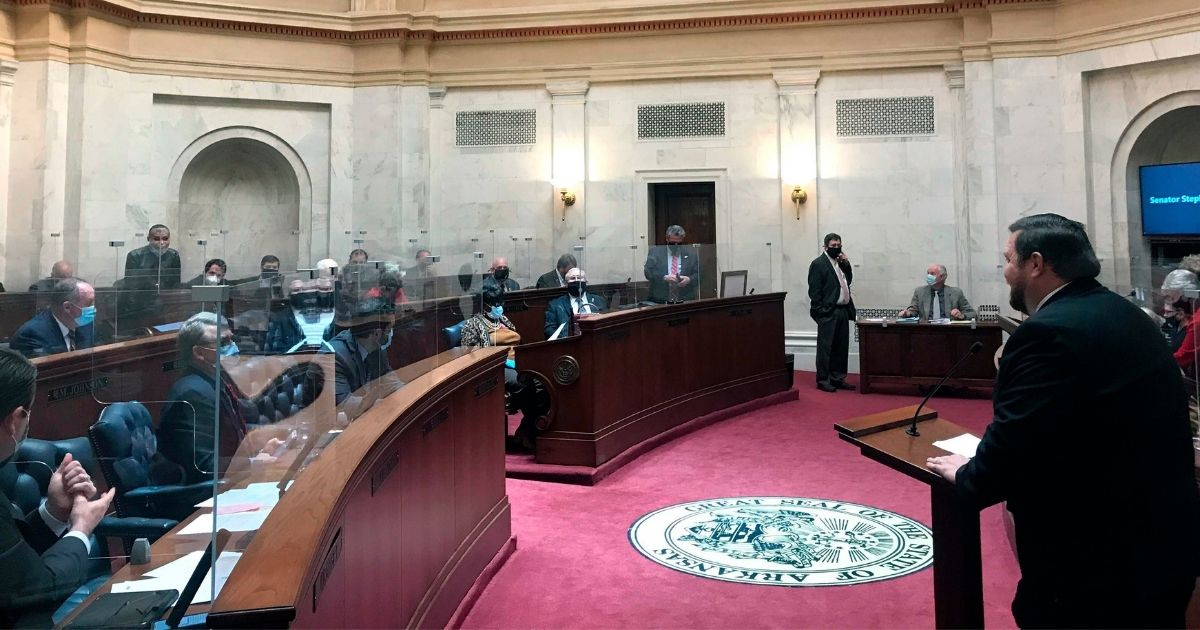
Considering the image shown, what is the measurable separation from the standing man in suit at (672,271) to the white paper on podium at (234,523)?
5734 millimetres

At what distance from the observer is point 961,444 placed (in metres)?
2.54

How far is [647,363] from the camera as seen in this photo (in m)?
6.54

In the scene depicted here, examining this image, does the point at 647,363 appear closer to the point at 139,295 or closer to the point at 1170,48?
the point at 139,295

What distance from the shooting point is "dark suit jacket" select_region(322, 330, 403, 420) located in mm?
2916

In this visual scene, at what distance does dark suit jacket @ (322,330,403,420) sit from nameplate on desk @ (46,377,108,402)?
113cm

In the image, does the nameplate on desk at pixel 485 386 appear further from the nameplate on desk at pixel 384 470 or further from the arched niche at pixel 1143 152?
the arched niche at pixel 1143 152

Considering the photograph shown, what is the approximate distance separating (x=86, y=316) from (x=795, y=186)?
8650 mm

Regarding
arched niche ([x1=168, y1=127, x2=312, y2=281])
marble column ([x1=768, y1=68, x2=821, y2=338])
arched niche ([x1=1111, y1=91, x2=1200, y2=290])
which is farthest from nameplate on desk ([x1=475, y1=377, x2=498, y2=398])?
arched niche ([x1=1111, y1=91, x2=1200, y2=290])

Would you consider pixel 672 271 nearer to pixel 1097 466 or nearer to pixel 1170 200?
pixel 1097 466

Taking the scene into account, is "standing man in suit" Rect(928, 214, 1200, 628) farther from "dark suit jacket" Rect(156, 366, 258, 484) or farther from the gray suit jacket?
the gray suit jacket

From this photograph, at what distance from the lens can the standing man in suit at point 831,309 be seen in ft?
29.4

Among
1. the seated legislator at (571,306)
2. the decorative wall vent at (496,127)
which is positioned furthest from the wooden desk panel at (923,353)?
the decorative wall vent at (496,127)

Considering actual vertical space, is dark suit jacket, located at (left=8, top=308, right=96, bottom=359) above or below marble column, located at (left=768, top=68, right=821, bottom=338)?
below

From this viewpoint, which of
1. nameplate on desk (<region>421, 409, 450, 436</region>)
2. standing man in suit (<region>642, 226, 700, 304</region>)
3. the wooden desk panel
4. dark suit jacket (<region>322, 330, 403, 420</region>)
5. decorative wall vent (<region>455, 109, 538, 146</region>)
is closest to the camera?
dark suit jacket (<region>322, 330, 403, 420</region>)
